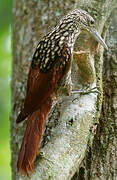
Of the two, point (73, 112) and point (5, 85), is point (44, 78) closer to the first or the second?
point (73, 112)

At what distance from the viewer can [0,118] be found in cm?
549

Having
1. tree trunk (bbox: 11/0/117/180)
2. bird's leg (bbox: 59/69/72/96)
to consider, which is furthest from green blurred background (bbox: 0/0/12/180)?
bird's leg (bbox: 59/69/72/96)

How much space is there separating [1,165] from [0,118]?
77cm

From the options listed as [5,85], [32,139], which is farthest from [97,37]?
[5,85]

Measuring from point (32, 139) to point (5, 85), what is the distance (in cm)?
389

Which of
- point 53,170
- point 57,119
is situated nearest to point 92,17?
point 57,119

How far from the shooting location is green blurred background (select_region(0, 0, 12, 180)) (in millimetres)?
5324

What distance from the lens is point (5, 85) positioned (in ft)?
19.5

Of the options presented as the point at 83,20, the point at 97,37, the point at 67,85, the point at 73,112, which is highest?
the point at 83,20

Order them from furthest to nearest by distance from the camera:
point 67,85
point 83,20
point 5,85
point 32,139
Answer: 1. point 5,85
2. point 83,20
3. point 67,85
4. point 32,139

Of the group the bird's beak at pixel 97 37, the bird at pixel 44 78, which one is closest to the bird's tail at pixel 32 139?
the bird at pixel 44 78

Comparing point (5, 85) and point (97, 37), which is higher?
point (97, 37)

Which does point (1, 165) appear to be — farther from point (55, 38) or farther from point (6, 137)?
point (55, 38)

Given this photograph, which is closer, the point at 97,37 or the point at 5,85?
the point at 97,37
